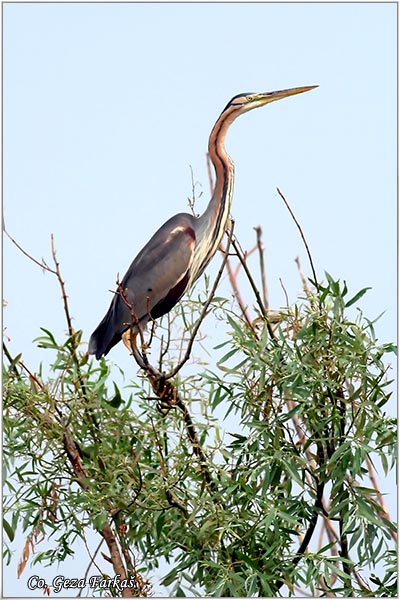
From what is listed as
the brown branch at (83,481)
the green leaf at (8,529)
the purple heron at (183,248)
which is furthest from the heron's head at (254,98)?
the green leaf at (8,529)

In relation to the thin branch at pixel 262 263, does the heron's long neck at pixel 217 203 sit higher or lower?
higher

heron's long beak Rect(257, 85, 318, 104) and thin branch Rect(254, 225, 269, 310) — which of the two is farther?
heron's long beak Rect(257, 85, 318, 104)

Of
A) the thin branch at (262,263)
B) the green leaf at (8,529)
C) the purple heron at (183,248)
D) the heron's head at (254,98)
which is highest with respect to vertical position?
the heron's head at (254,98)

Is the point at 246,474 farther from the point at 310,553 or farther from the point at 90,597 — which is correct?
the point at 90,597

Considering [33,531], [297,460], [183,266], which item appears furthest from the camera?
[183,266]

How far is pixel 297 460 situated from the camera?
1.79 m

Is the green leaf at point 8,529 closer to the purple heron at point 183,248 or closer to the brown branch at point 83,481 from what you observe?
the brown branch at point 83,481

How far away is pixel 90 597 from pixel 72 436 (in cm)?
35

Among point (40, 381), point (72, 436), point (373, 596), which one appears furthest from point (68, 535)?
point (373, 596)

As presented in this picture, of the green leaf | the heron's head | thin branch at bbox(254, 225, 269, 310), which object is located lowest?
the green leaf

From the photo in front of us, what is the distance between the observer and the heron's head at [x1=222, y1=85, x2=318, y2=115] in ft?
7.81

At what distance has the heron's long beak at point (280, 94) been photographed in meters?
2.39

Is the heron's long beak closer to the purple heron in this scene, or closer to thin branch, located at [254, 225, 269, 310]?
the purple heron

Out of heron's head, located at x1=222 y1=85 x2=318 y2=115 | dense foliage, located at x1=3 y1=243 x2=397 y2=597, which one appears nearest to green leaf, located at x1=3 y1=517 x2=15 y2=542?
dense foliage, located at x1=3 y1=243 x2=397 y2=597
